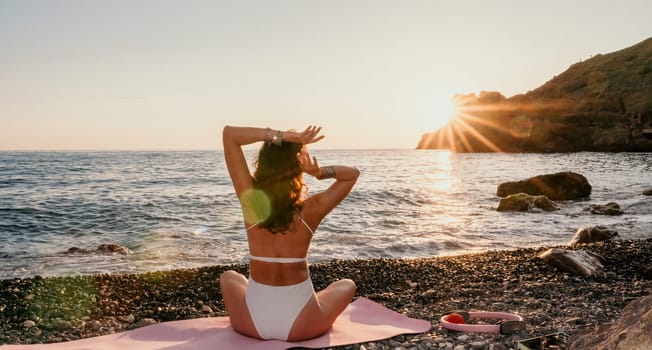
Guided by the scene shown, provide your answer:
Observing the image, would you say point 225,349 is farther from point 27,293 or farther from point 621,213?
point 621,213

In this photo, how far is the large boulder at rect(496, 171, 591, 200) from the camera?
86.2 ft

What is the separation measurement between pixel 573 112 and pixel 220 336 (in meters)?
114

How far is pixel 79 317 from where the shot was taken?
7.24m

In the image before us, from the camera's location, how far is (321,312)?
522 centimetres

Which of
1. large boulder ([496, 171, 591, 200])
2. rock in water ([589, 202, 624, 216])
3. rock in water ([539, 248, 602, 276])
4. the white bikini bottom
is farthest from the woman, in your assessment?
large boulder ([496, 171, 591, 200])

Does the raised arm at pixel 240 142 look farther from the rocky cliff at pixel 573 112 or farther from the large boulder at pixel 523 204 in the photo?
the rocky cliff at pixel 573 112

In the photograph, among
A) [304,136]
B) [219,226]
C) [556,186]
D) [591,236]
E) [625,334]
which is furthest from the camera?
[556,186]

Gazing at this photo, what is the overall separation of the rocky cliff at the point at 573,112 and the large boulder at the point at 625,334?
9452cm

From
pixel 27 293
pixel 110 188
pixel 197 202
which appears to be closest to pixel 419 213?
pixel 197 202

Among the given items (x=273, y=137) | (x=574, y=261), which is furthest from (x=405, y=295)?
(x=273, y=137)

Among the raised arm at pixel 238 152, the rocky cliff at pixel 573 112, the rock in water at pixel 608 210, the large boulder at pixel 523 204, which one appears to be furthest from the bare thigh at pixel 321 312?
the rocky cliff at pixel 573 112

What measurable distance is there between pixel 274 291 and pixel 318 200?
968mm

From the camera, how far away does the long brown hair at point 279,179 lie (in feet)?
15.2

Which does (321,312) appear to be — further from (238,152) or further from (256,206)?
(238,152)
